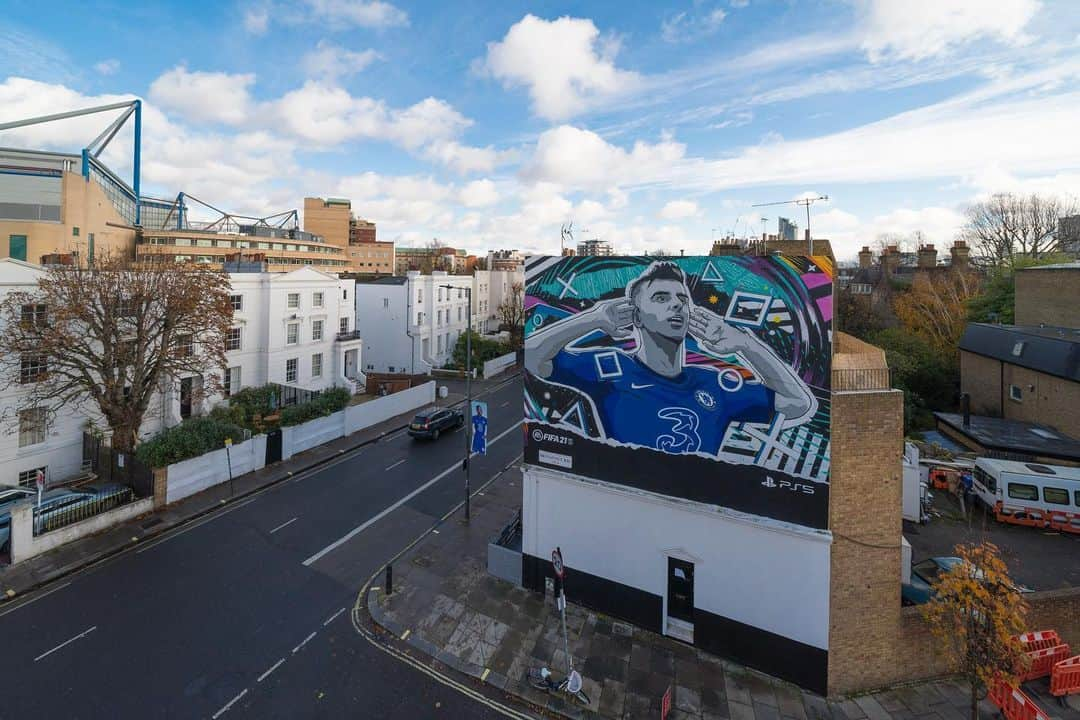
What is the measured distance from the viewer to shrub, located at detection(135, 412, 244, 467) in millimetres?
19266

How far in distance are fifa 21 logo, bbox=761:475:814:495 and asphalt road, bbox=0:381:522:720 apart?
24.8 ft

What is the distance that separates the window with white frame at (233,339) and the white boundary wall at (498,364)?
2021cm

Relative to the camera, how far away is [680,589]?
12.1 meters

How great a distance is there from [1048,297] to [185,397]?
4754cm

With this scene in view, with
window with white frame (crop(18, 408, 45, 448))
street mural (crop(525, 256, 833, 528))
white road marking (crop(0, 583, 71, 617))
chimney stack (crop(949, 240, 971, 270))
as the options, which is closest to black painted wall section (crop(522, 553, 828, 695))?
street mural (crop(525, 256, 833, 528))

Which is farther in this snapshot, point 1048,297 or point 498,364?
point 498,364

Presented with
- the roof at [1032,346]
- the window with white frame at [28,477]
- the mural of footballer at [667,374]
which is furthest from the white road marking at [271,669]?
the roof at [1032,346]

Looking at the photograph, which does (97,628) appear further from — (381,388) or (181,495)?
(381,388)

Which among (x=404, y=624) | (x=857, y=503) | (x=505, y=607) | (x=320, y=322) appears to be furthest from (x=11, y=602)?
(x=320, y=322)

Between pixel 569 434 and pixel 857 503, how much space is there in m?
6.50

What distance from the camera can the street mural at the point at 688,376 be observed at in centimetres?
1034

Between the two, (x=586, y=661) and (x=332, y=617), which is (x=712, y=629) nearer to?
(x=586, y=661)

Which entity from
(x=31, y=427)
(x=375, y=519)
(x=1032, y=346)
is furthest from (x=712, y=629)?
(x=31, y=427)

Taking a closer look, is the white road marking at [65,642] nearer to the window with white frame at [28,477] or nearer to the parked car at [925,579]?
the window with white frame at [28,477]
